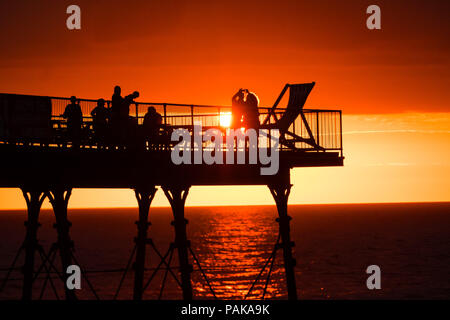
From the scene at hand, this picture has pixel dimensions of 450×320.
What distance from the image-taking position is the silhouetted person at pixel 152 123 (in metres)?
25.4

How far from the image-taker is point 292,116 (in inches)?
1112

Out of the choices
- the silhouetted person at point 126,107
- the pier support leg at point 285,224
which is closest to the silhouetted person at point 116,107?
the silhouetted person at point 126,107

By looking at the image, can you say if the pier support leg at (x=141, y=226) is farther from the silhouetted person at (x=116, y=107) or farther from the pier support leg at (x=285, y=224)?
the pier support leg at (x=285, y=224)

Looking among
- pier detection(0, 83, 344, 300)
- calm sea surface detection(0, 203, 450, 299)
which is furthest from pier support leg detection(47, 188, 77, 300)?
calm sea surface detection(0, 203, 450, 299)

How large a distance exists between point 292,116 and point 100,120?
23.8 feet

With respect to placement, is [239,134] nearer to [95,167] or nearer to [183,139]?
[183,139]

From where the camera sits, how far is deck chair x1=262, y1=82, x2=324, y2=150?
27828 mm

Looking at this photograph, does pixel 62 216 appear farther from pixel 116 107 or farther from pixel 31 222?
pixel 116 107

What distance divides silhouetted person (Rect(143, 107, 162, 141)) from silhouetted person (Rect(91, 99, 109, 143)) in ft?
4.36

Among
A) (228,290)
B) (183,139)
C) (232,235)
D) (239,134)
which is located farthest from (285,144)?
(232,235)

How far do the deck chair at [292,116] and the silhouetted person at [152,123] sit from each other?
162 inches

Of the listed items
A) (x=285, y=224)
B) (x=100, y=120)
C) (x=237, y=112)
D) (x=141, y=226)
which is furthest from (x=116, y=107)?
(x=285, y=224)

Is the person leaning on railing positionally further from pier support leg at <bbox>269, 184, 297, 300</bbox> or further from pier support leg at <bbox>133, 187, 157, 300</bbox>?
pier support leg at <bbox>269, 184, 297, 300</bbox>
